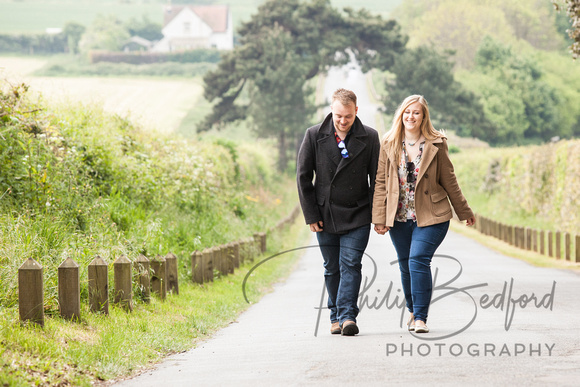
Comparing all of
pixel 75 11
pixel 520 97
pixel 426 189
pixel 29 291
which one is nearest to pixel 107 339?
pixel 29 291

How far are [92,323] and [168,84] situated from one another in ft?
273

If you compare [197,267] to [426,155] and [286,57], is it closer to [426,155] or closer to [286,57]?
[426,155]

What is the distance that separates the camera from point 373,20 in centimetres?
5122

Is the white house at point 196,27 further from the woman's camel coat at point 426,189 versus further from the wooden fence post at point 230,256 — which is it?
the woman's camel coat at point 426,189

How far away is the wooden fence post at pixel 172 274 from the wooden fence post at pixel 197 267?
138 centimetres

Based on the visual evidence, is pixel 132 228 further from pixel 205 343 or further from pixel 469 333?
pixel 469 333

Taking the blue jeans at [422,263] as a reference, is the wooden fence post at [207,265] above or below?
below

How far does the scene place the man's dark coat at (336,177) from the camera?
7.53 m

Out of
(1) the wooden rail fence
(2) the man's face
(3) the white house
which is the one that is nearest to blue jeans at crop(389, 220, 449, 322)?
(2) the man's face

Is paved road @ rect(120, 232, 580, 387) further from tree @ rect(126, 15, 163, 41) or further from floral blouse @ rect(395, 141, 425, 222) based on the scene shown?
tree @ rect(126, 15, 163, 41)

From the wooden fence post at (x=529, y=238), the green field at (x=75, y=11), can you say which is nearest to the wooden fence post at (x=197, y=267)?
the wooden fence post at (x=529, y=238)

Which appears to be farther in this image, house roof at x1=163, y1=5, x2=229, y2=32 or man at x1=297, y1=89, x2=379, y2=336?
house roof at x1=163, y1=5, x2=229, y2=32

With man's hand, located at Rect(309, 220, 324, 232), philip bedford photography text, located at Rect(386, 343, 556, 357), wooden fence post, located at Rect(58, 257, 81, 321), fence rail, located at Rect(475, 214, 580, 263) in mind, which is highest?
man's hand, located at Rect(309, 220, 324, 232)

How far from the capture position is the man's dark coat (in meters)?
7.53
